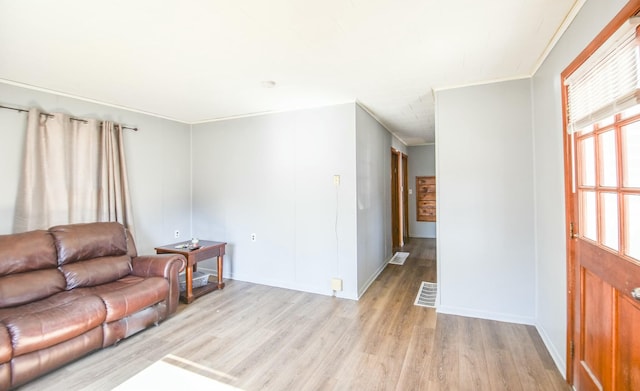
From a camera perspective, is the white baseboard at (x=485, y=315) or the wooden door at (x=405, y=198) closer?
the white baseboard at (x=485, y=315)

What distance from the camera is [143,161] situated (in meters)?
4.07

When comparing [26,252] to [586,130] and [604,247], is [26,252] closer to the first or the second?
[604,247]

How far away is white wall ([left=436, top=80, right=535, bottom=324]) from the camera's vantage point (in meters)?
2.77

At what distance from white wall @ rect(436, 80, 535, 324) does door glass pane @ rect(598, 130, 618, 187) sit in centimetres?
126

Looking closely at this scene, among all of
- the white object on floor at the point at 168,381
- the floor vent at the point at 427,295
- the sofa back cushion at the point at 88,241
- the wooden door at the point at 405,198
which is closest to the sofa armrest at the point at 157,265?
the sofa back cushion at the point at 88,241

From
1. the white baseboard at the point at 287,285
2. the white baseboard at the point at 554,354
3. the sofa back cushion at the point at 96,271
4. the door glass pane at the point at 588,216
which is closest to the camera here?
the door glass pane at the point at 588,216

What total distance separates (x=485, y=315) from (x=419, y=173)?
16.6ft

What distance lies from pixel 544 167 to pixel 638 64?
1.40m

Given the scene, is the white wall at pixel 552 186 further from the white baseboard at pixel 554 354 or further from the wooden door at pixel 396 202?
the wooden door at pixel 396 202

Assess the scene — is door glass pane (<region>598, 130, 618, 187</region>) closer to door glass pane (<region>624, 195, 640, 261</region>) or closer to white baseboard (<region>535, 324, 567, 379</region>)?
door glass pane (<region>624, 195, 640, 261</region>)

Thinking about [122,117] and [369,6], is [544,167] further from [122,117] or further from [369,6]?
[122,117]

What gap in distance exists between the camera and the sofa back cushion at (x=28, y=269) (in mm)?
2297

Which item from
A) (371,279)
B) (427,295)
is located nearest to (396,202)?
(371,279)

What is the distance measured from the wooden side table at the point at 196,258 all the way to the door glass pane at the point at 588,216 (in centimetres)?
368
